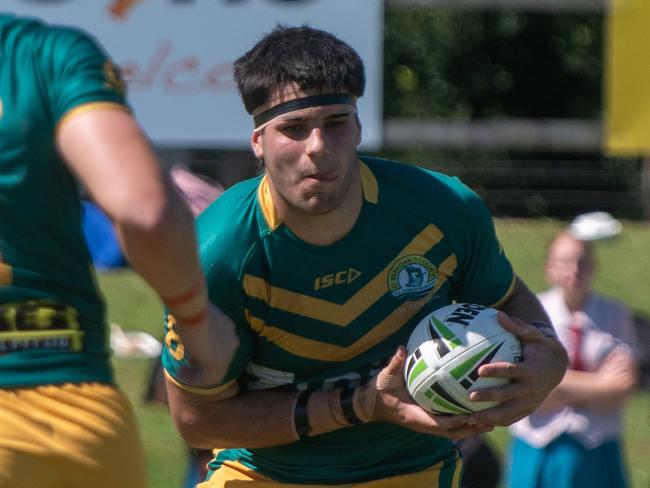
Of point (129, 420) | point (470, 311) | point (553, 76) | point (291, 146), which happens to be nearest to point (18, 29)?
point (129, 420)

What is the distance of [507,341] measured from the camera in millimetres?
3816

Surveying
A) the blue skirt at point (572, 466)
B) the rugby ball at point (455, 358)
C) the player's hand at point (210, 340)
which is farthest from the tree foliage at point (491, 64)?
the player's hand at point (210, 340)

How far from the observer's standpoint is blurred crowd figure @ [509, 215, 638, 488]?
267 inches

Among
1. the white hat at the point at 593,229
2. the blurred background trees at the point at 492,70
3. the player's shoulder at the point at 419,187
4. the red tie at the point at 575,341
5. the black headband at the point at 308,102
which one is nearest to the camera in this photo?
the black headband at the point at 308,102

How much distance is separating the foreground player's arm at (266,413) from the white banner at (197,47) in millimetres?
4813

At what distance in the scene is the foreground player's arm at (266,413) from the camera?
3.82 metres

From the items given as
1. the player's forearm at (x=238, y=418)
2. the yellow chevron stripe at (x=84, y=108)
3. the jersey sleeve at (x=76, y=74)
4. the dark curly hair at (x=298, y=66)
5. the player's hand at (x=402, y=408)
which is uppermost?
the jersey sleeve at (x=76, y=74)

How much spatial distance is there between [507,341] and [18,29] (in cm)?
159

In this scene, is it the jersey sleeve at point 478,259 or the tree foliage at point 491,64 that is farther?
the tree foliage at point 491,64

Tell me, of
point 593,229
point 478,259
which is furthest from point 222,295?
point 593,229

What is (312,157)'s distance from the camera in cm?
389

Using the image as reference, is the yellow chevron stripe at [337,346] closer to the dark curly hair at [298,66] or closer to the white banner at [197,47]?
the dark curly hair at [298,66]

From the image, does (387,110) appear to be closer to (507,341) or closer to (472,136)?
(472,136)

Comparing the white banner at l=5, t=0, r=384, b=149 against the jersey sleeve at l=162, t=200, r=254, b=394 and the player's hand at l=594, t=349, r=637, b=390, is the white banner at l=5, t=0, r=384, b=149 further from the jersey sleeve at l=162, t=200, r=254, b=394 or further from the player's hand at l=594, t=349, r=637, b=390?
the jersey sleeve at l=162, t=200, r=254, b=394
